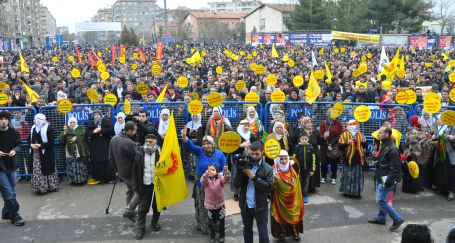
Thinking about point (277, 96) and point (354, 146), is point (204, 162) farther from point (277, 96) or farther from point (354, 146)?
point (277, 96)

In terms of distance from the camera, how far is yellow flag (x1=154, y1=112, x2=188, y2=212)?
234 inches

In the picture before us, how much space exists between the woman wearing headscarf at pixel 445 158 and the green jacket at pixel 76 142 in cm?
680

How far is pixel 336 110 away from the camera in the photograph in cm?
841

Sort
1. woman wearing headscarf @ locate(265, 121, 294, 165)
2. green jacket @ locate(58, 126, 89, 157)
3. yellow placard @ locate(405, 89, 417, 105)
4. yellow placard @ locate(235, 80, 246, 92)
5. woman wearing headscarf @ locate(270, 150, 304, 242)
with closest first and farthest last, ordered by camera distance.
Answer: woman wearing headscarf @ locate(270, 150, 304, 242), woman wearing headscarf @ locate(265, 121, 294, 165), green jacket @ locate(58, 126, 89, 157), yellow placard @ locate(405, 89, 417, 105), yellow placard @ locate(235, 80, 246, 92)

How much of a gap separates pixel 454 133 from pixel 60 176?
7908 mm

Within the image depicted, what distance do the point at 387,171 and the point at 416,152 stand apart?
222 centimetres

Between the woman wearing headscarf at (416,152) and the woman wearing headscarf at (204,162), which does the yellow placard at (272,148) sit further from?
the woman wearing headscarf at (416,152)

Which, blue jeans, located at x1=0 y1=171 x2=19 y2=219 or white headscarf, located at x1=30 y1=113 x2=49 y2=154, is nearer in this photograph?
blue jeans, located at x1=0 y1=171 x2=19 y2=219

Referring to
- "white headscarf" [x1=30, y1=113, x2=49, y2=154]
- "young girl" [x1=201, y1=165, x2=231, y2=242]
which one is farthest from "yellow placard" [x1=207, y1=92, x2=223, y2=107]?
"white headscarf" [x1=30, y1=113, x2=49, y2=154]

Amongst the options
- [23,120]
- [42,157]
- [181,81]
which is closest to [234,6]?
[181,81]

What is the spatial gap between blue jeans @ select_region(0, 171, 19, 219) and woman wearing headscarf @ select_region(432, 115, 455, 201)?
24.3ft

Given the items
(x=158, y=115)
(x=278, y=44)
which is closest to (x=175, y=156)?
(x=158, y=115)

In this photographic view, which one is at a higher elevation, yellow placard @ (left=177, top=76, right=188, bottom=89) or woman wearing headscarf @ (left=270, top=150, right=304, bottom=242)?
yellow placard @ (left=177, top=76, right=188, bottom=89)

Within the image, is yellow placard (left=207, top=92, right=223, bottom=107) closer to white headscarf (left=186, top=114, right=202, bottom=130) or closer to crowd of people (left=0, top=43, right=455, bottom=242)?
crowd of people (left=0, top=43, right=455, bottom=242)
